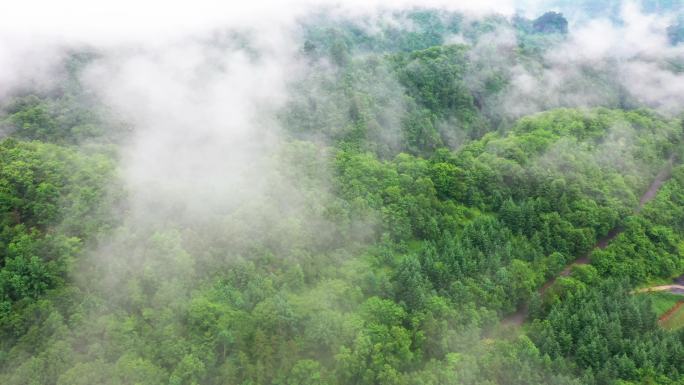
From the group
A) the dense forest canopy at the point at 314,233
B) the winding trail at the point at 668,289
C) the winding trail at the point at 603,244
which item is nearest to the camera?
the dense forest canopy at the point at 314,233

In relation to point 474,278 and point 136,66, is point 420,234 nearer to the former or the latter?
point 474,278

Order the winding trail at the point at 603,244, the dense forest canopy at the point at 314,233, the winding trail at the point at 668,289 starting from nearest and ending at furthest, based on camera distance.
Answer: the dense forest canopy at the point at 314,233 → the winding trail at the point at 603,244 → the winding trail at the point at 668,289

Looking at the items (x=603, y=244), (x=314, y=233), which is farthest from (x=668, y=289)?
(x=314, y=233)

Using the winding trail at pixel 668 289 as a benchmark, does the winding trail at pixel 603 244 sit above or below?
above

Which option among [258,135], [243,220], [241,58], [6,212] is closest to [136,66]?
[241,58]

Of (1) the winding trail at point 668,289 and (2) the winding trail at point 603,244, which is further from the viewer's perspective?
(1) the winding trail at point 668,289
